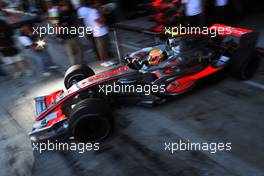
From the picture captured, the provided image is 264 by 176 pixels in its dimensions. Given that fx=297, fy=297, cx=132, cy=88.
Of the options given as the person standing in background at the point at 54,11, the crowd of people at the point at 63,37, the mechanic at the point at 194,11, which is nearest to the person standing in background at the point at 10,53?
the crowd of people at the point at 63,37

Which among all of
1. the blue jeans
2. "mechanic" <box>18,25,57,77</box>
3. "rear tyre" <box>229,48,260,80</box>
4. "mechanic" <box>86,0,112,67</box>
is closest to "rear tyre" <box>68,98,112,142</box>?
"mechanic" <box>86,0,112,67</box>

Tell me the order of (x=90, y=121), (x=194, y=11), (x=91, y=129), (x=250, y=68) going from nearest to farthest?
(x=90, y=121), (x=91, y=129), (x=250, y=68), (x=194, y=11)

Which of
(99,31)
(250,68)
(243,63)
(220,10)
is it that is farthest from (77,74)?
(220,10)

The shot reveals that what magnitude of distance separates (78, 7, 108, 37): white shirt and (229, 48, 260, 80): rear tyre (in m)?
3.14

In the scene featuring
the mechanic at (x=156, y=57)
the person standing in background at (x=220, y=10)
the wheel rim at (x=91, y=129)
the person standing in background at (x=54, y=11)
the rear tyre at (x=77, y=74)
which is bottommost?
the wheel rim at (x=91, y=129)

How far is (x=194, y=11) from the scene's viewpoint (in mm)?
6914

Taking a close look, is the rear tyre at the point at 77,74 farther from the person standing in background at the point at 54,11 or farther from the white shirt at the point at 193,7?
the white shirt at the point at 193,7

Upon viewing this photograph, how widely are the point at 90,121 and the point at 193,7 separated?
13.2 feet

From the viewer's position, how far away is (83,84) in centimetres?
Result: 503

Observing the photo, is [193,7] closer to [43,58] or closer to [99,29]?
[99,29]

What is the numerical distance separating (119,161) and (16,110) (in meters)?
2.98

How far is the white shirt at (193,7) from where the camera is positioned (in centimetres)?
680

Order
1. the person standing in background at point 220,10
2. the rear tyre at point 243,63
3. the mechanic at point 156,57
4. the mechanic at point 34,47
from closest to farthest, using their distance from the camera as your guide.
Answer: the rear tyre at point 243,63
the mechanic at point 156,57
the mechanic at point 34,47
the person standing in background at point 220,10

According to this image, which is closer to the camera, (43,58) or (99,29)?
(99,29)
